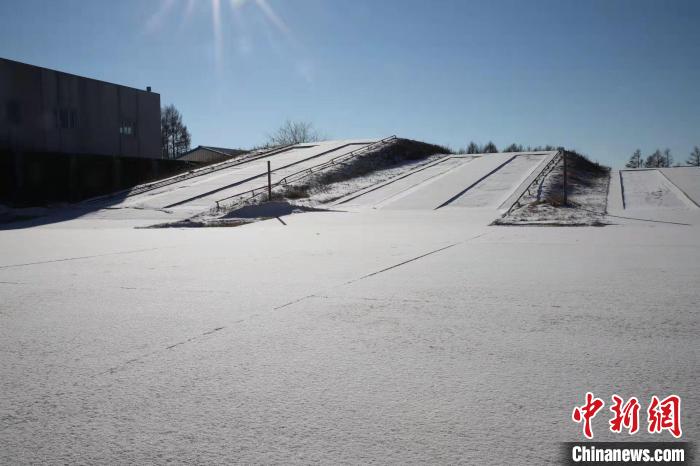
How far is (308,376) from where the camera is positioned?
3438 mm

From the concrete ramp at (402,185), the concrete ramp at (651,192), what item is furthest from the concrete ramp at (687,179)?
the concrete ramp at (402,185)

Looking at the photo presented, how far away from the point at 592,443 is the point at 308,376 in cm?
158

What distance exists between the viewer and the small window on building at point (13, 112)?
1108 inches

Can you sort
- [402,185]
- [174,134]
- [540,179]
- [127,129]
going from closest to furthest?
[540,179] → [402,185] → [127,129] → [174,134]

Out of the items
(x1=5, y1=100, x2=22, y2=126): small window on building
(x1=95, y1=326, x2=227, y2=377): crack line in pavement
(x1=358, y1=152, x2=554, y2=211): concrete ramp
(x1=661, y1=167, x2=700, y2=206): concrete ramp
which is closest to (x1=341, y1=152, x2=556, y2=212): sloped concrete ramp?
(x1=358, y1=152, x2=554, y2=211): concrete ramp

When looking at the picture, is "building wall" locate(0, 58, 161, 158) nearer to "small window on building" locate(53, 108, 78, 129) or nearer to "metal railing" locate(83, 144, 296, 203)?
"small window on building" locate(53, 108, 78, 129)

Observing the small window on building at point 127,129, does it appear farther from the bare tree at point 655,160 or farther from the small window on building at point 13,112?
the bare tree at point 655,160

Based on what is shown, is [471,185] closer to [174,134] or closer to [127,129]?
[127,129]

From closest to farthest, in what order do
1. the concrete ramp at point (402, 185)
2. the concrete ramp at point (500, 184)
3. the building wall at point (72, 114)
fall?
the concrete ramp at point (500, 184)
the concrete ramp at point (402, 185)
the building wall at point (72, 114)

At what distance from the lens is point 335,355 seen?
385 cm

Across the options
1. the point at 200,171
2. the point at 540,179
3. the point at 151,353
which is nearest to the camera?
the point at 151,353

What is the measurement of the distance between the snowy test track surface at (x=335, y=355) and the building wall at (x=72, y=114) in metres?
23.6

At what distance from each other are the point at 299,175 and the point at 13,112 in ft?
47.0

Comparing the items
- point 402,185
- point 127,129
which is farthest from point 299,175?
point 127,129
